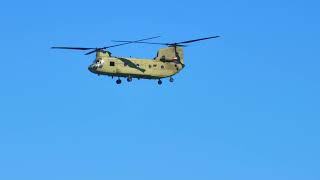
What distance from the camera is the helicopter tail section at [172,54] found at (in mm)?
168375

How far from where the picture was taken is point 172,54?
169m

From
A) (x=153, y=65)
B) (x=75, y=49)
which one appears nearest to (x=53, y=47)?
(x=75, y=49)

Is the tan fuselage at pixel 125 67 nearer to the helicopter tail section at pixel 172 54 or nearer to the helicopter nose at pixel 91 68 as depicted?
the helicopter nose at pixel 91 68

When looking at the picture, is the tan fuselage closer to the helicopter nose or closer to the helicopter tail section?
the helicopter nose

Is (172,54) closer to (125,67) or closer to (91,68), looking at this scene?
(125,67)

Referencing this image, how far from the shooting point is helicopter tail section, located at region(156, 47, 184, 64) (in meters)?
168

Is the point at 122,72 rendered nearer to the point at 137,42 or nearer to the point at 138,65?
the point at 138,65

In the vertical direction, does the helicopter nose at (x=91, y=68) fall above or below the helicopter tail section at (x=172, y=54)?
below

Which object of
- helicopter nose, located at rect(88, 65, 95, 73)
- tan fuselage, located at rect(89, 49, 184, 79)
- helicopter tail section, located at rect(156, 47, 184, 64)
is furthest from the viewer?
helicopter tail section, located at rect(156, 47, 184, 64)

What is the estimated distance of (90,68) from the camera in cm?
16088

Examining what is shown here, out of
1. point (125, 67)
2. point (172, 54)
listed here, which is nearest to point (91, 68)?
point (125, 67)

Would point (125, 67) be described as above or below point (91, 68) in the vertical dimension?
above

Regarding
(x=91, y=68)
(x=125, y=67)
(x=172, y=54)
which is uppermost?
(x=172, y=54)

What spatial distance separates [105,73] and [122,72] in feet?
8.51
